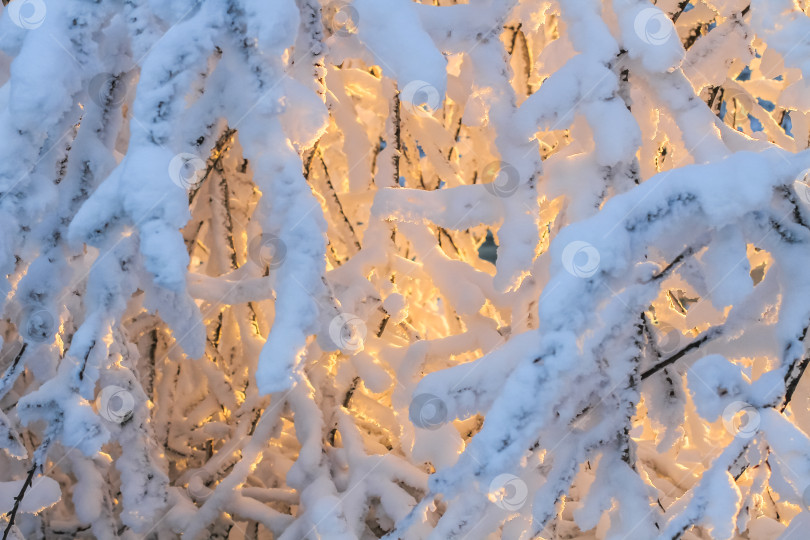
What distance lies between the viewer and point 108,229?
116 centimetres

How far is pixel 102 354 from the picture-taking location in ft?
4.05

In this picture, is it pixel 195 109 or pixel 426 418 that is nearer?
pixel 195 109

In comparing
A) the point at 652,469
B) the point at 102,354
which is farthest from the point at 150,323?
the point at 652,469

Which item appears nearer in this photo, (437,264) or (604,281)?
(604,281)

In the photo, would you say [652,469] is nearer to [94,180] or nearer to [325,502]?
[325,502]

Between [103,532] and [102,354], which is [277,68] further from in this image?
[103,532]

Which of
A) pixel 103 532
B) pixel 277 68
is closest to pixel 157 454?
pixel 103 532

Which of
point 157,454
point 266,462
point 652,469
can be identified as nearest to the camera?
point 157,454

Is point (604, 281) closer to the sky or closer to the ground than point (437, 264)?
closer to the sky

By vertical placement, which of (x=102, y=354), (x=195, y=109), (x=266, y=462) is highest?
(x=195, y=109)

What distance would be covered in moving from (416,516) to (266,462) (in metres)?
1.18

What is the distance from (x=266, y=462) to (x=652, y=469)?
1.09m

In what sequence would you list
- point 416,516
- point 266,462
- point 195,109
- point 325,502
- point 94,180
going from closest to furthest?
point 416,516
point 195,109
point 94,180
point 325,502
point 266,462

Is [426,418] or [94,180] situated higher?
[94,180]
